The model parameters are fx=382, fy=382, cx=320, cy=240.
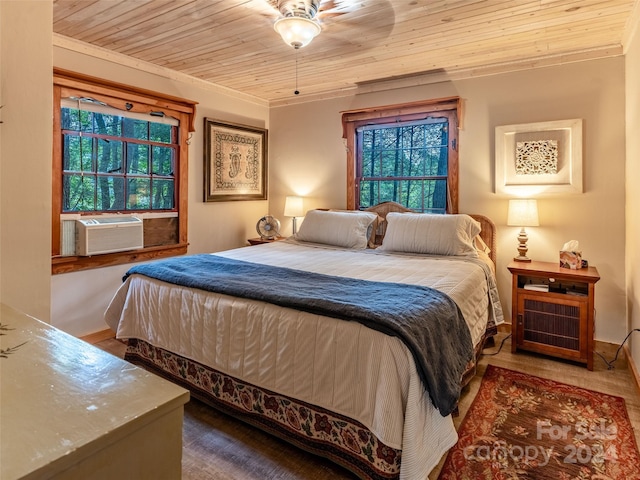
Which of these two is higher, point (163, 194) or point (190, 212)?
point (163, 194)

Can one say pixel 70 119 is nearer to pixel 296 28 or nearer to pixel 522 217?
pixel 296 28

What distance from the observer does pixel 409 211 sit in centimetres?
384

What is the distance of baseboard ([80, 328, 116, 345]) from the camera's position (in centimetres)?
319

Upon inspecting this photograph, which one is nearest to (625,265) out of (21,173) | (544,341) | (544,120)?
(544,341)

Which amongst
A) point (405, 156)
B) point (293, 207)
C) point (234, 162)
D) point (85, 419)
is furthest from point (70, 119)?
point (85, 419)

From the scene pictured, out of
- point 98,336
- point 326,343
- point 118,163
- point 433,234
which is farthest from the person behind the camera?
point 118,163

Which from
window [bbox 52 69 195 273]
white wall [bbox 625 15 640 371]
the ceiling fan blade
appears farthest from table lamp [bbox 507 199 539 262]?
window [bbox 52 69 195 273]

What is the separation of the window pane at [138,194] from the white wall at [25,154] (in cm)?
229

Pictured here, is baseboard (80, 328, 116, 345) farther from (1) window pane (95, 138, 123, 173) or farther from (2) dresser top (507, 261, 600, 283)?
(2) dresser top (507, 261, 600, 283)

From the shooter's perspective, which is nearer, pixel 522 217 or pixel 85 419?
pixel 85 419

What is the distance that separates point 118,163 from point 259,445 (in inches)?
106

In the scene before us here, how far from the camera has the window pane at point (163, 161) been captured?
3674mm

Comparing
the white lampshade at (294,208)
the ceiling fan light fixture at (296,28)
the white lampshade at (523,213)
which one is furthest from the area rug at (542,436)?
the white lampshade at (294,208)

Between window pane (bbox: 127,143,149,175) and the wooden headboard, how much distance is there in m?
2.22
